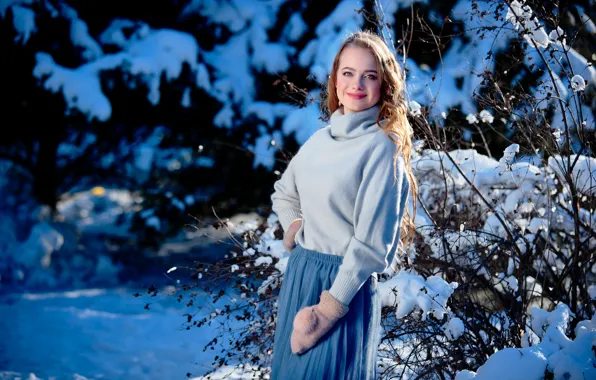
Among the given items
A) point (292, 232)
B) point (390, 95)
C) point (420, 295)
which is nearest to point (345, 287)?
point (292, 232)

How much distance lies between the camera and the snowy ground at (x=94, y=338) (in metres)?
3.87

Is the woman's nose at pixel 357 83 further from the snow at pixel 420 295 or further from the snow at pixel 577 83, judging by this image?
the snow at pixel 577 83

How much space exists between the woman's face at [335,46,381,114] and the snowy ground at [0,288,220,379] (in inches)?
81.8

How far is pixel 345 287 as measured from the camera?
1506 millimetres

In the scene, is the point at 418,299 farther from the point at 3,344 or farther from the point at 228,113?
the point at 228,113

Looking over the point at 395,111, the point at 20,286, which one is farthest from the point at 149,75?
the point at 395,111

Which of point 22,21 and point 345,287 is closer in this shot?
point 345,287

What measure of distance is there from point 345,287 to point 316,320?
123 millimetres

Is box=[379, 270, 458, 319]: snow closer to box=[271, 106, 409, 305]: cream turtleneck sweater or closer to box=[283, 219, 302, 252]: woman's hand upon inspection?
box=[283, 219, 302, 252]: woman's hand

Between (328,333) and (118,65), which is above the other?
(118,65)

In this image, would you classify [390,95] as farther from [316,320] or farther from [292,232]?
[316,320]

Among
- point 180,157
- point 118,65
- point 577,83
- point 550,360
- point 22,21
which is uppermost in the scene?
point 22,21

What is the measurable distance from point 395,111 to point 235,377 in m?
2.62

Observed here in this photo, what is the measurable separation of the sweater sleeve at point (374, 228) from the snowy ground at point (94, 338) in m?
2.02
